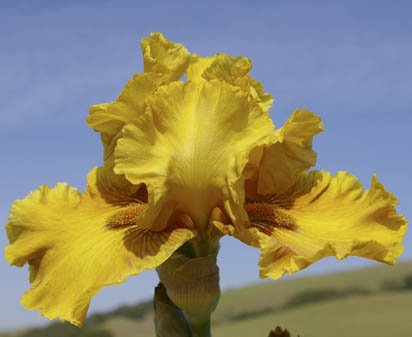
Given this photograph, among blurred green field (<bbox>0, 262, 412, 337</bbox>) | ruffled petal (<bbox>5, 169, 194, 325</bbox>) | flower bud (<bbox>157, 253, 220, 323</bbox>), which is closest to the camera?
ruffled petal (<bbox>5, 169, 194, 325</bbox>)

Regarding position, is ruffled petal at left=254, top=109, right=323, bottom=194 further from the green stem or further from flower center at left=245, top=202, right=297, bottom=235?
the green stem

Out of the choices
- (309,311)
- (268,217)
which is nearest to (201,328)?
(268,217)

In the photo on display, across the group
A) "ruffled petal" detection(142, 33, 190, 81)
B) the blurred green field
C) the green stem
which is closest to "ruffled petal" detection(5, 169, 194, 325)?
the green stem

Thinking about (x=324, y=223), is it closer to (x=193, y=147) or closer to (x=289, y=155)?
(x=289, y=155)

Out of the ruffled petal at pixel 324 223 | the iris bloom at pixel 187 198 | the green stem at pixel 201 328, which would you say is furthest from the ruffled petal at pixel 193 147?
the green stem at pixel 201 328

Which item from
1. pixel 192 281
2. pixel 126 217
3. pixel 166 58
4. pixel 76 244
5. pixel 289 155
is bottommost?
pixel 192 281

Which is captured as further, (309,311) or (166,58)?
(309,311)

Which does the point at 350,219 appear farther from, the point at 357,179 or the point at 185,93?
the point at 185,93
